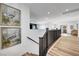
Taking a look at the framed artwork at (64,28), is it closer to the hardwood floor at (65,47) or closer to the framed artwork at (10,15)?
the hardwood floor at (65,47)

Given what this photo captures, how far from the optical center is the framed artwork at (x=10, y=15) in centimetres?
164

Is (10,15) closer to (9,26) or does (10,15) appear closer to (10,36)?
(9,26)

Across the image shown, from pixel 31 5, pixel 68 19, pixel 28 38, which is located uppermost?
pixel 31 5

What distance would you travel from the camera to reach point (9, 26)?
1675 mm

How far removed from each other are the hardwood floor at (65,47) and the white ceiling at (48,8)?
474 mm

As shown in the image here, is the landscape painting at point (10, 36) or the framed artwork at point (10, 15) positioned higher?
the framed artwork at point (10, 15)

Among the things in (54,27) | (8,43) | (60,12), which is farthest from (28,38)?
(60,12)

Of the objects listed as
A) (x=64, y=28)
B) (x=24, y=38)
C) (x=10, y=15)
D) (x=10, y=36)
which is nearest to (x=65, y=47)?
(x=64, y=28)

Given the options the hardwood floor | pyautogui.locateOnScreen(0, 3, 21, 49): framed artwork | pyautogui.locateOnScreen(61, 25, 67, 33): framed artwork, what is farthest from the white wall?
pyautogui.locateOnScreen(61, 25, 67, 33): framed artwork

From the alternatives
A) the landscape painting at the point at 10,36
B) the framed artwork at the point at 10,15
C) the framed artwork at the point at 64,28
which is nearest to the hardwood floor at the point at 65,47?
the framed artwork at the point at 64,28

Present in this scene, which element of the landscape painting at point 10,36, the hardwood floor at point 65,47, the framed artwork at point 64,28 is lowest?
the hardwood floor at point 65,47

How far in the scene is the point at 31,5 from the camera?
1759 millimetres

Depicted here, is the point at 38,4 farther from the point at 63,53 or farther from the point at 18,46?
the point at 63,53

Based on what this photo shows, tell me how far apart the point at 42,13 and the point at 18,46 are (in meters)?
0.73
